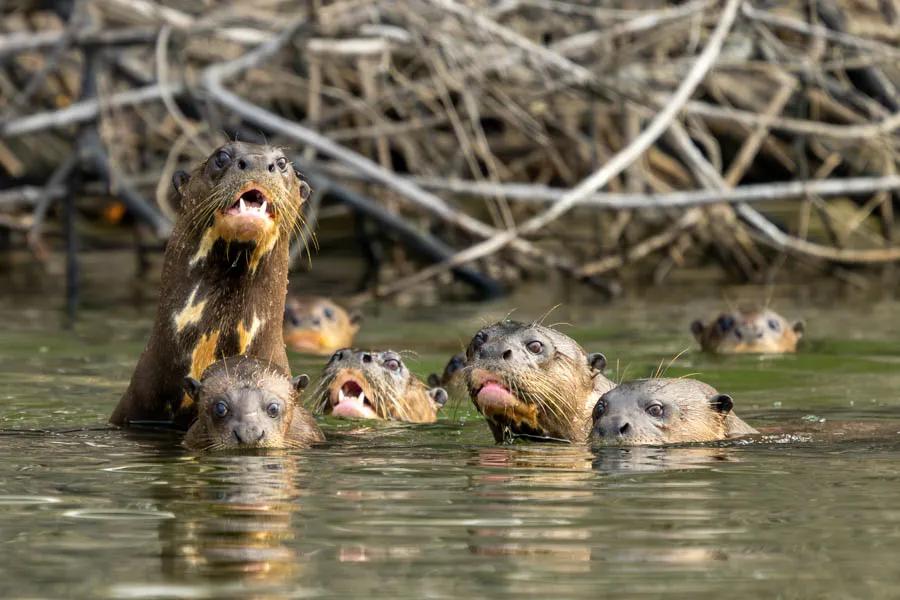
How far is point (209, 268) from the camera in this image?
5.46 metres

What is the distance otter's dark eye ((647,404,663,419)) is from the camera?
5387 millimetres

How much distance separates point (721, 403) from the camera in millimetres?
5504

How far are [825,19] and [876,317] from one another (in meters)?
2.08

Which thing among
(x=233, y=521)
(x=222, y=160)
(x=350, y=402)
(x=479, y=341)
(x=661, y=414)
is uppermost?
(x=222, y=160)

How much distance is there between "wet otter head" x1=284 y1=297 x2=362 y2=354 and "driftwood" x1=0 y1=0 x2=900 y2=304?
0.64m

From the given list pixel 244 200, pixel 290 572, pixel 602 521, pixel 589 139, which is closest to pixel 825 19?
pixel 589 139

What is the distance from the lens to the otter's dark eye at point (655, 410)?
539 centimetres

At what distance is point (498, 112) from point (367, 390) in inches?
144

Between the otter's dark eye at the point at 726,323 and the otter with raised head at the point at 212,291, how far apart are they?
3.34 meters

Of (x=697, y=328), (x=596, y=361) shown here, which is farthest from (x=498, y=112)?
(x=596, y=361)

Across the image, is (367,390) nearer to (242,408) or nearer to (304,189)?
(304,189)

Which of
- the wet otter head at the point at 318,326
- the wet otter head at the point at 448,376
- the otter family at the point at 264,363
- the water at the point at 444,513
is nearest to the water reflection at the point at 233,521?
the water at the point at 444,513

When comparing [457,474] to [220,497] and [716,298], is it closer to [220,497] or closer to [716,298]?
[220,497]

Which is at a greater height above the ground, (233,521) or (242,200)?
(242,200)
